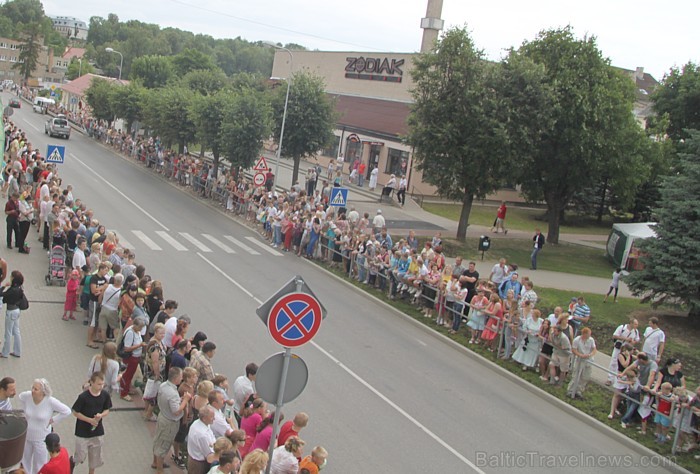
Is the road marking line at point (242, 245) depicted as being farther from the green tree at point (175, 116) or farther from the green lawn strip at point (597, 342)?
the green tree at point (175, 116)

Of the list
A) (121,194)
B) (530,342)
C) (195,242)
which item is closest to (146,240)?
(195,242)

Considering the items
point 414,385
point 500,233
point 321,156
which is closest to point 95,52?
point 321,156

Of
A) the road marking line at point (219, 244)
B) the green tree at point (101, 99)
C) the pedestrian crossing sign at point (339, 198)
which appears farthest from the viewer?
the green tree at point (101, 99)

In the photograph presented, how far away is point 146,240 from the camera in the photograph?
23594 mm

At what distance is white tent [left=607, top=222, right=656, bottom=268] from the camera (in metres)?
27.5

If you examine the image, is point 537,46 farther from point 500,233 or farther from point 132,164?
point 132,164

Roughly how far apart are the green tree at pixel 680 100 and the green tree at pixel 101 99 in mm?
43961

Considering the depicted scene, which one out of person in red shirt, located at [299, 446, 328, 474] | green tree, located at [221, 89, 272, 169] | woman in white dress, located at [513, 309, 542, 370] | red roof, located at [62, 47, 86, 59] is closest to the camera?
person in red shirt, located at [299, 446, 328, 474]

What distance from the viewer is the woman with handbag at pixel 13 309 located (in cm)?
1162

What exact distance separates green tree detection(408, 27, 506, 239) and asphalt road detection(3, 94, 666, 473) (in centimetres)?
748

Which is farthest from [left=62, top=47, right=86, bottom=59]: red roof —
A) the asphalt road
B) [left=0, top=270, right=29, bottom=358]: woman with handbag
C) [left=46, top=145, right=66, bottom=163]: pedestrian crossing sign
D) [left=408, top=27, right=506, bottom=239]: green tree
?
[left=0, top=270, right=29, bottom=358]: woman with handbag

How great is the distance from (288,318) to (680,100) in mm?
40002

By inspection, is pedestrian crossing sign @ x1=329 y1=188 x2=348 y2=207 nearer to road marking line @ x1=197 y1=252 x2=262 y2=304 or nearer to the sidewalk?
road marking line @ x1=197 y1=252 x2=262 y2=304

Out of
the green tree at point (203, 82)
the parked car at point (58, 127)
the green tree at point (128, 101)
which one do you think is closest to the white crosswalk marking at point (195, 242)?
the green tree at point (203, 82)
